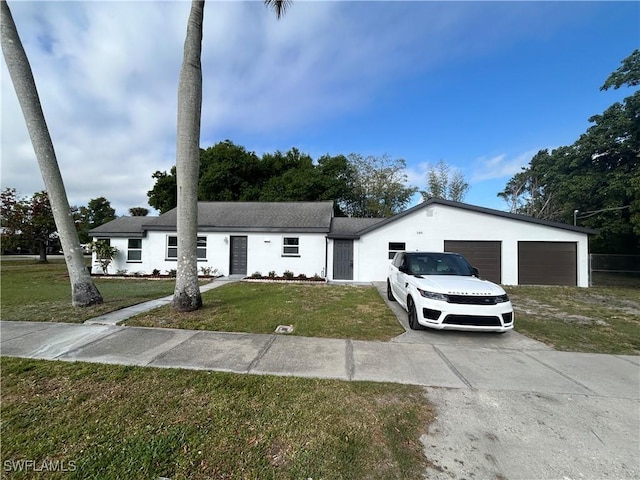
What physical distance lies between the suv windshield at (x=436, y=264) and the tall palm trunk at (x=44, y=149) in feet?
26.1

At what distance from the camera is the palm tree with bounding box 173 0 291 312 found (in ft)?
21.0

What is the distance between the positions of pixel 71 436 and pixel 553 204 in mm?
42283

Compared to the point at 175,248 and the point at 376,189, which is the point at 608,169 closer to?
the point at 376,189

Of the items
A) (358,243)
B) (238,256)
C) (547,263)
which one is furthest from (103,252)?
(547,263)

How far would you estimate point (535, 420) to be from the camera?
280cm

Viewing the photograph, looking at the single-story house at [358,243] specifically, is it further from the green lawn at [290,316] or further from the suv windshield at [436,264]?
the suv windshield at [436,264]

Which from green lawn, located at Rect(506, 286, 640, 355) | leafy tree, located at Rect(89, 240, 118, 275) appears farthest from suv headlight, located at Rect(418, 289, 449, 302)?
leafy tree, located at Rect(89, 240, 118, 275)

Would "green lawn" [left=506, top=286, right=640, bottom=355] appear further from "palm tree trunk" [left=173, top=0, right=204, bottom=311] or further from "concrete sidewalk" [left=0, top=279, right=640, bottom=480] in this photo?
"palm tree trunk" [left=173, top=0, right=204, bottom=311]

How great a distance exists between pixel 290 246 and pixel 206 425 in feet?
40.8

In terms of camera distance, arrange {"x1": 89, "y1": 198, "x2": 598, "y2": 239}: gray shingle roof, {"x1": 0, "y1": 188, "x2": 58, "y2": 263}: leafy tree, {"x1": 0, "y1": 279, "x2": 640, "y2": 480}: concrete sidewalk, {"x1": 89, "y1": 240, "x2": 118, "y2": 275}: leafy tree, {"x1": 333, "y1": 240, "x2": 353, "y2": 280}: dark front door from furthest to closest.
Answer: {"x1": 0, "y1": 188, "x2": 58, "y2": 263}: leafy tree < {"x1": 89, "y1": 240, "x2": 118, "y2": 275}: leafy tree < {"x1": 333, "y1": 240, "x2": 353, "y2": 280}: dark front door < {"x1": 89, "y1": 198, "x2": 598, "y2": 239}: gray shingle roof < {"x1": 0, "y1": 279, "x2": 640, "y2": 480}: concrete sidewalk

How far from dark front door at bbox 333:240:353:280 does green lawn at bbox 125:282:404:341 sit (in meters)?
5.06

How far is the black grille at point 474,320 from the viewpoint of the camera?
503 cm

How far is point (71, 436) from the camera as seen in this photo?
2410 mm

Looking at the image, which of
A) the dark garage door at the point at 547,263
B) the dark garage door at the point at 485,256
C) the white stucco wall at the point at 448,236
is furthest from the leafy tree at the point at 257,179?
the dark garage door at the point at 547,263
